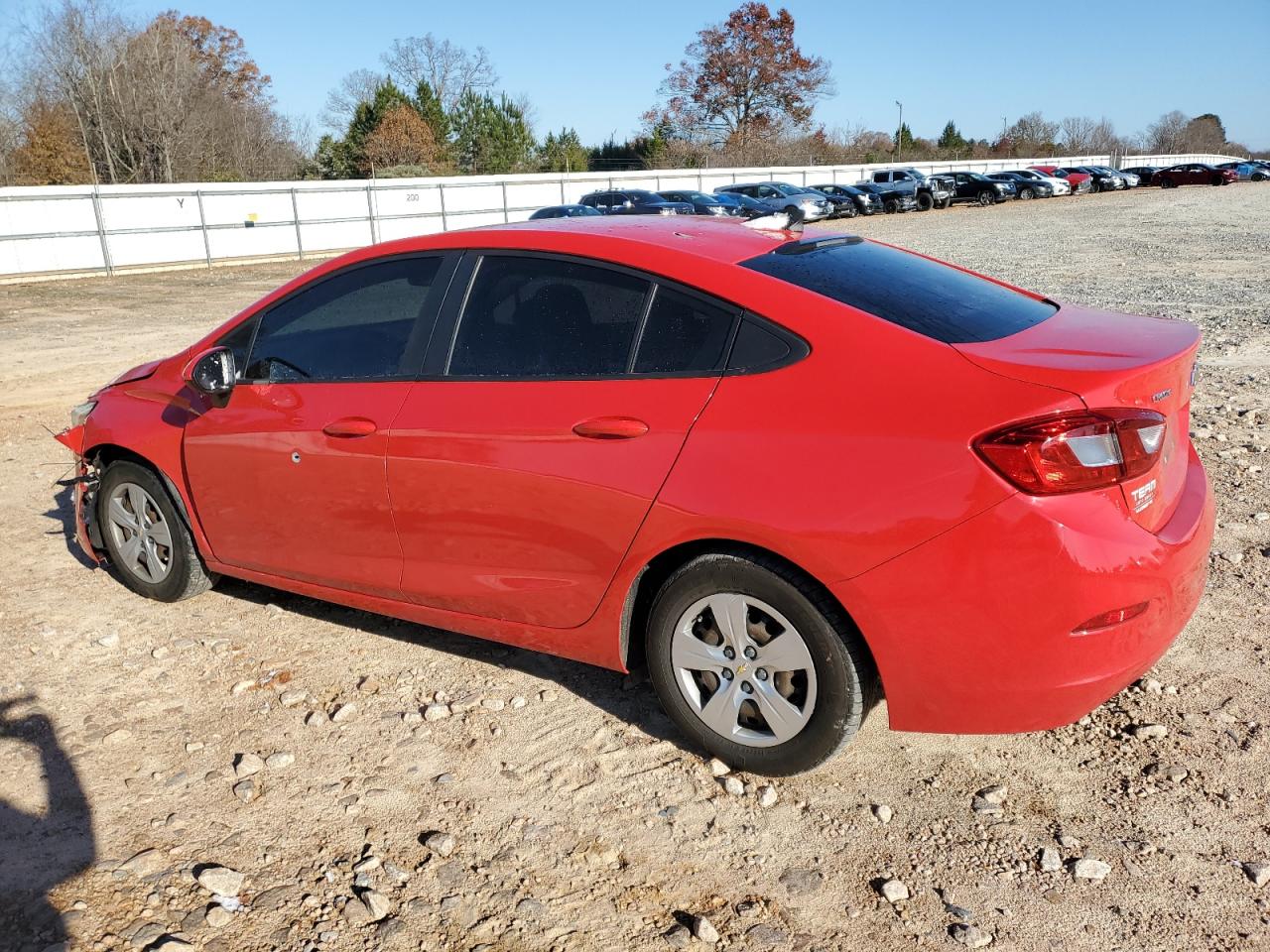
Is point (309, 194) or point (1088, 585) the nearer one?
point (1088, 585)

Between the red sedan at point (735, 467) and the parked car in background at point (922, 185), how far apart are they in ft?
144

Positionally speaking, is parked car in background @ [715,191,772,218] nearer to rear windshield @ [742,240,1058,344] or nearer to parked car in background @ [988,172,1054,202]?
parked car in background @ [988,172,1054,202]

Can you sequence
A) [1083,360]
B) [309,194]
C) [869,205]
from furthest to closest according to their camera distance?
[869,205] < [309,194] < [1083,360]

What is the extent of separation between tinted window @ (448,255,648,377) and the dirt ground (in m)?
1.24

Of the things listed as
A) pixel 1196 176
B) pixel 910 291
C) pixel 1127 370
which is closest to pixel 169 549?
pixel 910 291

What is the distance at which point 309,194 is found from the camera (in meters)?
31.8

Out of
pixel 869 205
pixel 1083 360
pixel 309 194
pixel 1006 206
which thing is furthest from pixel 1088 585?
A: pixel 1006 206

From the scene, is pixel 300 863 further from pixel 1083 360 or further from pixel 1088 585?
pixel 1083 360

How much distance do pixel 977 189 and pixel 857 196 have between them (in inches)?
347

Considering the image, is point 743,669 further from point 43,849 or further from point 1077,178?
point 1077,178

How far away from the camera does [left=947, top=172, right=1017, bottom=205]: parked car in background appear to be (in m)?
47.1

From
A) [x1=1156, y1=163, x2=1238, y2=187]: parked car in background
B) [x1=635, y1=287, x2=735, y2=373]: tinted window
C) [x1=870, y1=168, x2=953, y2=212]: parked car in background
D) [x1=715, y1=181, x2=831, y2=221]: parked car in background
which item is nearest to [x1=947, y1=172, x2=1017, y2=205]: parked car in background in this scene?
[x1=870, y1=168, x2=953, y2=212]: parked car in background

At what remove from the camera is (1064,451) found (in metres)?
2.63

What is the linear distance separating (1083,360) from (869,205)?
41.8 m
